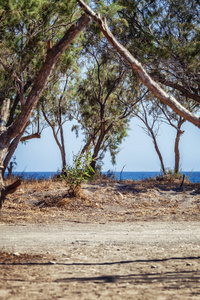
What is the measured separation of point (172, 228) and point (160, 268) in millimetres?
3477

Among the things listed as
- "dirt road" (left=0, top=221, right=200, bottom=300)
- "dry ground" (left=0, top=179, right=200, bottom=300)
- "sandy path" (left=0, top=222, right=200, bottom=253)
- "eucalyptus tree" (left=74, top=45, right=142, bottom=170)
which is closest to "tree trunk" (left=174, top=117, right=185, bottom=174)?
"eucalyptus tree" (left=74, top=45, right=142, bottom=170)

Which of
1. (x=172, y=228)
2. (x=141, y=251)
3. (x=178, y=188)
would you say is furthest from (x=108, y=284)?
(x=178, y=188)

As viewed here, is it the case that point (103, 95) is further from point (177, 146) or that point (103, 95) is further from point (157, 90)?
point (157, 90)

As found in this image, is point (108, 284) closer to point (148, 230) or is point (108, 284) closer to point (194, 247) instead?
point (194, 247)

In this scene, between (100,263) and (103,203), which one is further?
(103,203)

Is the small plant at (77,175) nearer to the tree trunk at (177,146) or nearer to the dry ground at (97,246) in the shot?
the dry ground at (97,246)

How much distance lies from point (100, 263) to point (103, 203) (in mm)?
6759

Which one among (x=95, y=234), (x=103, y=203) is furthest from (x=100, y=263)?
(x=103, y=203)

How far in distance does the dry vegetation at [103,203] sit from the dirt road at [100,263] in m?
1.96

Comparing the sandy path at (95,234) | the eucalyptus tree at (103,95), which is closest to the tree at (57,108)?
the eucalyptus tree at (103,95)

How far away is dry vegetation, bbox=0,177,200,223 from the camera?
9.52 meters

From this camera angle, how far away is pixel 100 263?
464 centimetres

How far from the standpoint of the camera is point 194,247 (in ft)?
18.8

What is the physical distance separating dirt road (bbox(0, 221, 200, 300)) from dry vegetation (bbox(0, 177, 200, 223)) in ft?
6.42
